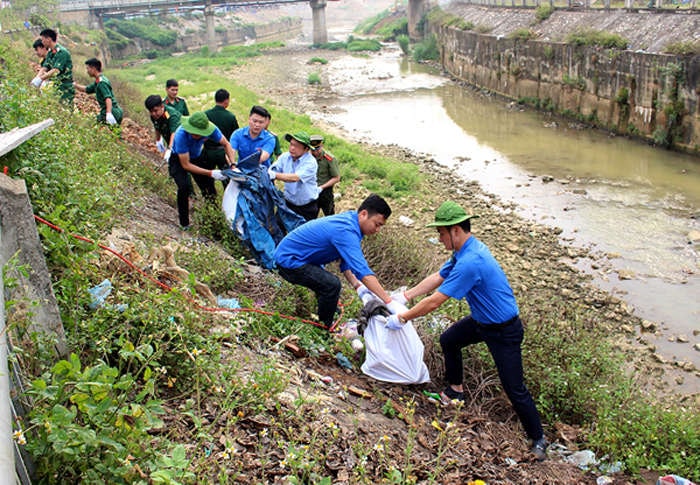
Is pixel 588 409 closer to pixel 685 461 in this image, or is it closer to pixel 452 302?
pixel 685 461

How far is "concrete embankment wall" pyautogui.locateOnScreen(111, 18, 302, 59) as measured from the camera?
48.2 meters

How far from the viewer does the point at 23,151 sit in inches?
169

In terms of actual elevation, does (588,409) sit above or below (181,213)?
below

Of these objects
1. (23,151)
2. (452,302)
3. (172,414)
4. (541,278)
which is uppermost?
(23,151)

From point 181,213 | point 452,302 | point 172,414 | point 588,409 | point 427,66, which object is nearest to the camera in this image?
point 172,414

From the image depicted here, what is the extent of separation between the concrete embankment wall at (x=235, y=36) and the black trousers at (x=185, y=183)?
4249 centimetres

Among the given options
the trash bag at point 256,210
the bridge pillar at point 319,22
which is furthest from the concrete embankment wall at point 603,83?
the bridge pillar at point 319,22

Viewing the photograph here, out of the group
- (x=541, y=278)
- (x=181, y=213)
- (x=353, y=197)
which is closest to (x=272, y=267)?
(x=181, y=213)

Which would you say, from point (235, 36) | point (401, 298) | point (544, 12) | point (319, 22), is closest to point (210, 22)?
point (319, 22)

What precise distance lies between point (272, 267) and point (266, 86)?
24.1 m

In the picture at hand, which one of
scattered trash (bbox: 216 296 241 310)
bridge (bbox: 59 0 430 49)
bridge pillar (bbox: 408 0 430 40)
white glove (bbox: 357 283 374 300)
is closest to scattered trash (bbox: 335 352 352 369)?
white glove (bbox: 357 283 374 300)

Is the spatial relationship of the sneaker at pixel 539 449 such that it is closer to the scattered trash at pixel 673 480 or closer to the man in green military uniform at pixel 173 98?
the scattered trash at pixel 673 480

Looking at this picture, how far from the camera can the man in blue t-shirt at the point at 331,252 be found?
4.32 metres

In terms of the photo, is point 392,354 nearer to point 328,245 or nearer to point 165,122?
point 328,245
